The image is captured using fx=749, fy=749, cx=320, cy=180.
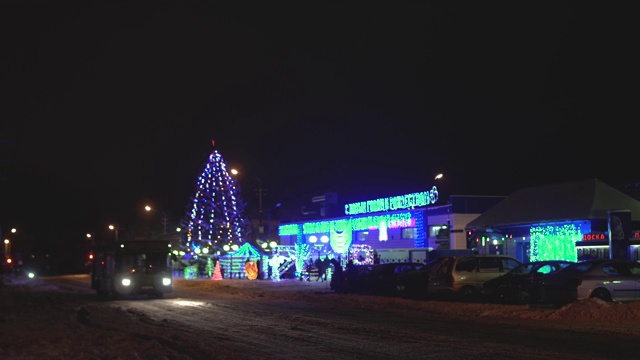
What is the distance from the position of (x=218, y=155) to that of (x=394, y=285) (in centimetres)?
2762

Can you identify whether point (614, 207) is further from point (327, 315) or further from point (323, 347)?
point (323, 347)

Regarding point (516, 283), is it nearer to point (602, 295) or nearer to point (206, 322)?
point (602, 295)

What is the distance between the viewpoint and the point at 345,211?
59906 millimetres

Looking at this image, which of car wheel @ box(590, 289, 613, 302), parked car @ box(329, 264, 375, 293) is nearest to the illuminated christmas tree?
parked car @ box(329, 264, 375, 293)

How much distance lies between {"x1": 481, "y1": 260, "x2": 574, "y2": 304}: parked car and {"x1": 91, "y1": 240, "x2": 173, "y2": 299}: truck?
14.5 meters

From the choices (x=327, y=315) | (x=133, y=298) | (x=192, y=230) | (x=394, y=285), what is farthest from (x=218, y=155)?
(x=327, y=315)

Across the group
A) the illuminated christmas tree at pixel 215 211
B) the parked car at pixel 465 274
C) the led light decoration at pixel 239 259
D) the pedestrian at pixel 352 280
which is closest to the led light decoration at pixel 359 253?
the led light decoration at pixel 239 259

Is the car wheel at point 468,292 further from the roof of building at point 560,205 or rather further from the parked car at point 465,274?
the roof of building at point 560,205

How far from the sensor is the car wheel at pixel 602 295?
21.1 meters

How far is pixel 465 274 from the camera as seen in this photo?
2653 cm

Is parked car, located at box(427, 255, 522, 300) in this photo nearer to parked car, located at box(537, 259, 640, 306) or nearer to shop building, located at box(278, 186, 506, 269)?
parked car, located at box(537, 259, 640, 306)

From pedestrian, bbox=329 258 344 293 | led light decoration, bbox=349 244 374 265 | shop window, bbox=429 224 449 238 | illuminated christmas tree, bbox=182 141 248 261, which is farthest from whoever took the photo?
illuminated christmas tree, bbox=182 141 248 261

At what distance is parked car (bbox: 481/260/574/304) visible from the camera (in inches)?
965

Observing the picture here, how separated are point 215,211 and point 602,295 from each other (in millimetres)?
39957
